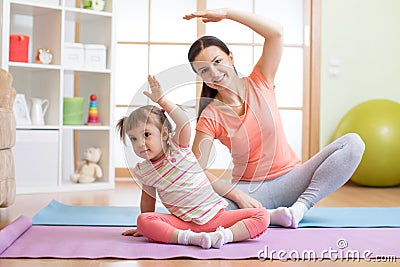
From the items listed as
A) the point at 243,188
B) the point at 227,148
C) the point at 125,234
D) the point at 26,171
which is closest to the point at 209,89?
the point at 227,148

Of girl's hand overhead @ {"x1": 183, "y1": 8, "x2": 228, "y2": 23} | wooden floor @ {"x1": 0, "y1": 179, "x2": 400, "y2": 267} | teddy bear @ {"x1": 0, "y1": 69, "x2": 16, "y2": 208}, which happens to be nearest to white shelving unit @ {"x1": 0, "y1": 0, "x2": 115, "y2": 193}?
wooden floor @ {"x1": 0, "y1": 179, "x2": 400, "y2": 267}

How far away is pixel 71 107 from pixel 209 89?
177cm

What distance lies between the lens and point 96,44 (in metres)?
3.84

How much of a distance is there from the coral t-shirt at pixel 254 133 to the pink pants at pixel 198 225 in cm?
19

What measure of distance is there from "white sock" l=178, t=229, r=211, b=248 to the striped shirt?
0.06 metres

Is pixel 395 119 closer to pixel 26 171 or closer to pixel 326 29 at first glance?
pixel 326 29

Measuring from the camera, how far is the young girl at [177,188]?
65.7 inches

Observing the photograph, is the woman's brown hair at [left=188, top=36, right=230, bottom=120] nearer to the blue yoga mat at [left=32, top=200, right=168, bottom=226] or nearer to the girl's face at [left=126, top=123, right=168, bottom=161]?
the girl's face at [left=126, top=123, right=168, bottom=161]

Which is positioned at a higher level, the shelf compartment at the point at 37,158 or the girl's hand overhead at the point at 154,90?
the girl's hand overhead at the point at 154,90

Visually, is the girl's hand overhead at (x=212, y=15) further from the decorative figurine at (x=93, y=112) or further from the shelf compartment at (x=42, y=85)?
the decorative figurine at (x=93, y=112)

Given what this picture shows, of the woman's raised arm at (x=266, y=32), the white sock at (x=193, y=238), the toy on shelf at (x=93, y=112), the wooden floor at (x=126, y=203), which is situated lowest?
the wooden floor at (x=126, y=203)

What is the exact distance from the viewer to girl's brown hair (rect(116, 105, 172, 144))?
5.49ft

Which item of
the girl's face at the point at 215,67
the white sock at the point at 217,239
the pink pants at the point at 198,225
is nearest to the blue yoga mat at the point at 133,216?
the pink pants at the point at 198,225

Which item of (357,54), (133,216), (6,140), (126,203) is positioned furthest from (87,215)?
(357,54)
